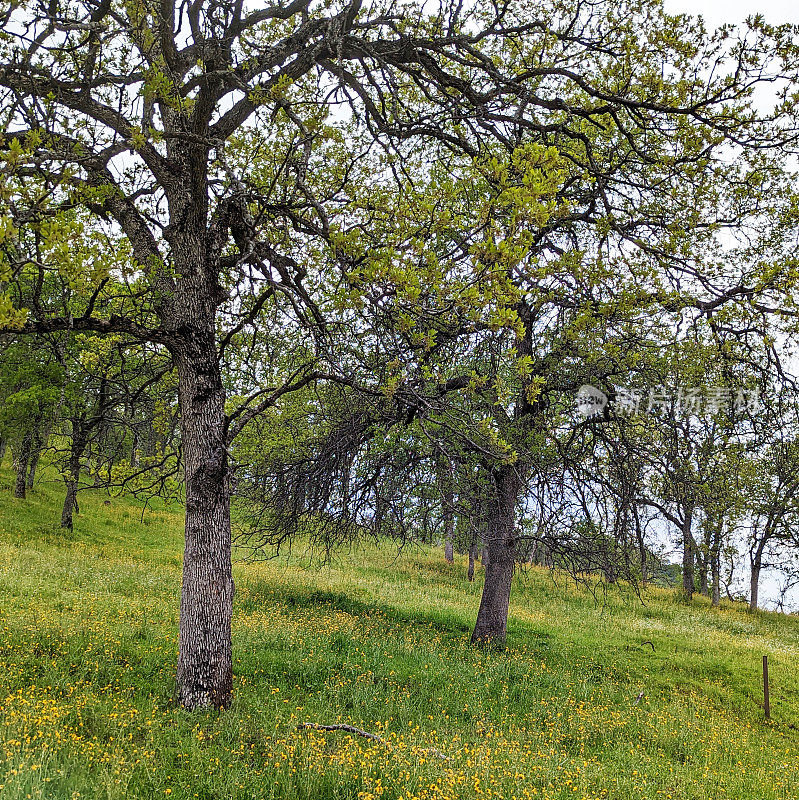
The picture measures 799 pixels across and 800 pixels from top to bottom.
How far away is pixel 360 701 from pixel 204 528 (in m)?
3.65

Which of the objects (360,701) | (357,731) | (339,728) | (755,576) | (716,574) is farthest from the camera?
(716,574)

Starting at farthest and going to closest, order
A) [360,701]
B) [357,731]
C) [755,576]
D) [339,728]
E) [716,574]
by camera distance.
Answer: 1. [716,574]
2. [755,576]
3. [360,701]
4. [339,728]
5. [357,731]

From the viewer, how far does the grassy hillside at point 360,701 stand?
5.18 metres

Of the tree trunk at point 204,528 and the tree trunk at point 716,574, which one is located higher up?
the tree trunk at point 204,528

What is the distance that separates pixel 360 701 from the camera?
25.7ft

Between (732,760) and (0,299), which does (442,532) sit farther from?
(0,299)

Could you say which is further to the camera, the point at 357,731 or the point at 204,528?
the point at 204,528

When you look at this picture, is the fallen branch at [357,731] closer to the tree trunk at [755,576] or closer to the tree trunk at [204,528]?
the tree trunk at [204,528]

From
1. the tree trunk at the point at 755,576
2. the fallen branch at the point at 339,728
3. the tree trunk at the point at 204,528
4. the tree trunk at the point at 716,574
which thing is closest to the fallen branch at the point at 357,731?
the fallen branch at the point at 339,728

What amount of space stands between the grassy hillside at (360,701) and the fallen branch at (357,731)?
96 mm

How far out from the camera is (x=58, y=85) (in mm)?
5953

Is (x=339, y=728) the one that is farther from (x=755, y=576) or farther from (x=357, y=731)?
(x=755, y=576)

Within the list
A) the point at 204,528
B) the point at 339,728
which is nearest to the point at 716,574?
Result: the point at 339,728

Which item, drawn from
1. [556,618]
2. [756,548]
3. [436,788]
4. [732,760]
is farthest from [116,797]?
[756,548]
